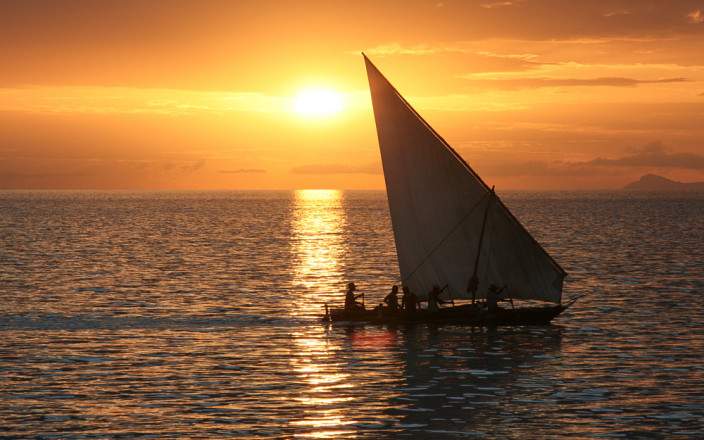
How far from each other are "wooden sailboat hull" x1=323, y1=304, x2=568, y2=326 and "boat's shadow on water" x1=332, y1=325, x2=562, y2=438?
0.43 metres

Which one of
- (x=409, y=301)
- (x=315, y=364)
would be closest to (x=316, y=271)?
(x=409, y=301)

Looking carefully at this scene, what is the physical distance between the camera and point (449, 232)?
1818 inches

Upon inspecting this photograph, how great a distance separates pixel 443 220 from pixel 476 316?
14.8 feet

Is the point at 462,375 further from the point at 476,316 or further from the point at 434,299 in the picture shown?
the point at 434,299

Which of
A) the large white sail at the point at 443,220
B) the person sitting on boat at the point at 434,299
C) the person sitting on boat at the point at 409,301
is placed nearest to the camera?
the large white sail at the point at 443,220

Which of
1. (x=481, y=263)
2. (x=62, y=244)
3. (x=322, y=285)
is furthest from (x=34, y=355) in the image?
(x=62, y=244)

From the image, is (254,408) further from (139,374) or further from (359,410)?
(139,374)

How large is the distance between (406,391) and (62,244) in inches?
3562

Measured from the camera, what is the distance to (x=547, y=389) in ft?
110

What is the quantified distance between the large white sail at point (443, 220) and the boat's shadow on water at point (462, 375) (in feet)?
7.81

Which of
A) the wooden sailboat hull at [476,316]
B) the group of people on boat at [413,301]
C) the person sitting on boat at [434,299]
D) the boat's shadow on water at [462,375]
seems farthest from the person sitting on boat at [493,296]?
the person sitting on boat at [434,299]

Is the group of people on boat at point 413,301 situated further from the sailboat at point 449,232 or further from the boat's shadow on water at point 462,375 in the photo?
the boat's shadow on water at point 462,375

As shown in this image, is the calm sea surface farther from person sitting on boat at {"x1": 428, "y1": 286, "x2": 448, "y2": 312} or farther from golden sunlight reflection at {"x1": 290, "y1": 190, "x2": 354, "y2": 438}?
person sitting on boat at {"x1": 428, "y1": 286, "x2": 448, "y2": 312}

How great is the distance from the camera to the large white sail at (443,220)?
148ft
